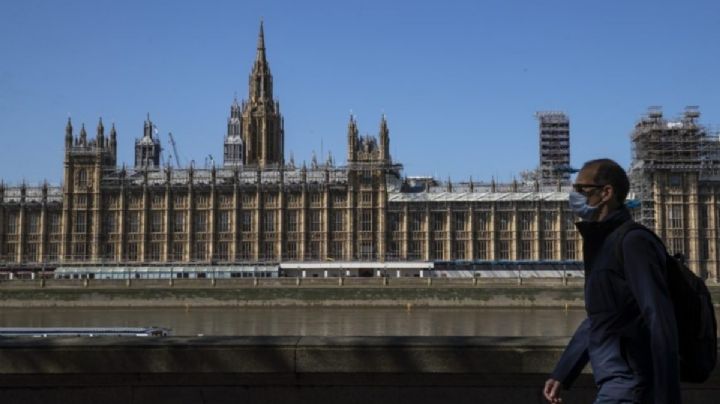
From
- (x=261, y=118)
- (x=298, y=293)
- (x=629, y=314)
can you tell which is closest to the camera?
(x=629, y=314)

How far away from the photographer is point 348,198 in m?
91.0

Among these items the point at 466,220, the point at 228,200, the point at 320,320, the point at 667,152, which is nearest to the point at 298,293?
the point at 320,320

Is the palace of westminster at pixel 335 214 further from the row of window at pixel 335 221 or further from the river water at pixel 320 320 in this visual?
the river water at pixel 320 320

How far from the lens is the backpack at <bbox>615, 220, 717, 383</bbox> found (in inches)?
189

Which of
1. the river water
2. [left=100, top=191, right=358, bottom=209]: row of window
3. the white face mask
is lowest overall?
the river water

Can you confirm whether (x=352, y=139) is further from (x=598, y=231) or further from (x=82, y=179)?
(x=598, y=231)

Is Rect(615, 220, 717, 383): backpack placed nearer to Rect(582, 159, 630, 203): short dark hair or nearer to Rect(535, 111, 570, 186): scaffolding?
Rect(582, 159, 630, 203): short dark hair

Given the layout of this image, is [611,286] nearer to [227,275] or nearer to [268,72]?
[227,275]

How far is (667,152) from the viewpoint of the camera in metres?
89.7

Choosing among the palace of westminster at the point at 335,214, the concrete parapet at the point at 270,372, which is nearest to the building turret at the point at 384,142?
the palace of westminster at the point at 335,214

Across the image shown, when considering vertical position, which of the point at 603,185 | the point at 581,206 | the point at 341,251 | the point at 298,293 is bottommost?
the point at 298,293

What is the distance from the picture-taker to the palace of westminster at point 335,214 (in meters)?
89.8

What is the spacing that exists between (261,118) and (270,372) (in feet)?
350

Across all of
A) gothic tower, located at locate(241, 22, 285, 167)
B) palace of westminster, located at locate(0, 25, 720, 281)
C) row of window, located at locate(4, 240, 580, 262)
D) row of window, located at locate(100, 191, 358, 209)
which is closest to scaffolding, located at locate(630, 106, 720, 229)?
palace of westminster, located at locate(0, 25, 720, 281)
